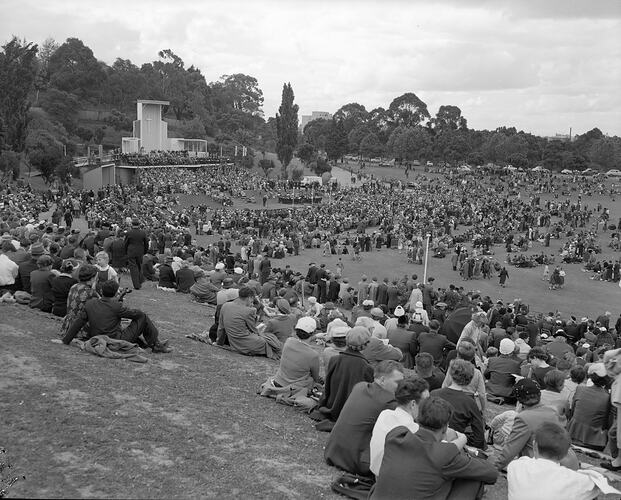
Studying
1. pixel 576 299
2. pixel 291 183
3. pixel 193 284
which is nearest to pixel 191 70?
pixel 291 183

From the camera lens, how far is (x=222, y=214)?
133ft

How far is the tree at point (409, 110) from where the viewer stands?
112812 millimetres

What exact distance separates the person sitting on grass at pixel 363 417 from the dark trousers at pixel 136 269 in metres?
9.26

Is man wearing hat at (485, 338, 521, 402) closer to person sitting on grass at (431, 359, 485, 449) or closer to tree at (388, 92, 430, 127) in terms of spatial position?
person sitting on grass at (431, 359, 485, 449)

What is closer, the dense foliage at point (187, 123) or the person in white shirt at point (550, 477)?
the person in white shirt at point (550, 477)

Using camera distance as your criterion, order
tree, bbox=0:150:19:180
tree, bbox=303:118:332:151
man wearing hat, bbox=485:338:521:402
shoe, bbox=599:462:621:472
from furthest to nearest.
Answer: tree, bbox=303:118:332:151
tree, bbox=0:150:19:180
man wearing hat, bbox=485:338:521:402
shoe, bbox=599:462:621:472

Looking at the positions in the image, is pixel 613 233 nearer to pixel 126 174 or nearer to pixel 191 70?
pixel 126 174

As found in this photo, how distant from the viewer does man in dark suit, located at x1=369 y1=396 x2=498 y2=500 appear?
4.12m

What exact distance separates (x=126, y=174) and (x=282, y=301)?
4308cm

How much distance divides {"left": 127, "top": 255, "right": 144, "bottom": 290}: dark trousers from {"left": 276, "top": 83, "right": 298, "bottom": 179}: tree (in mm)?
59776

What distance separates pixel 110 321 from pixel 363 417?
168 inches

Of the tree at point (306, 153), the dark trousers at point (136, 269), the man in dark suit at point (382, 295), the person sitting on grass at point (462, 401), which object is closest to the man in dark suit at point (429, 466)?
the person sitting on grass at point (462, 401)

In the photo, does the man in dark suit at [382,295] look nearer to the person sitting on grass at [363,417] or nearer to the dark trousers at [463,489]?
the person sitting on grass at [363,417]

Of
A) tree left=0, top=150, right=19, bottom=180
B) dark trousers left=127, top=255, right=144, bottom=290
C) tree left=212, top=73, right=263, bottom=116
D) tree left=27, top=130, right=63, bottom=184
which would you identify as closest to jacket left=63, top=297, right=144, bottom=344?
dark trousers left=127, top=255, right=144, bottom=290
